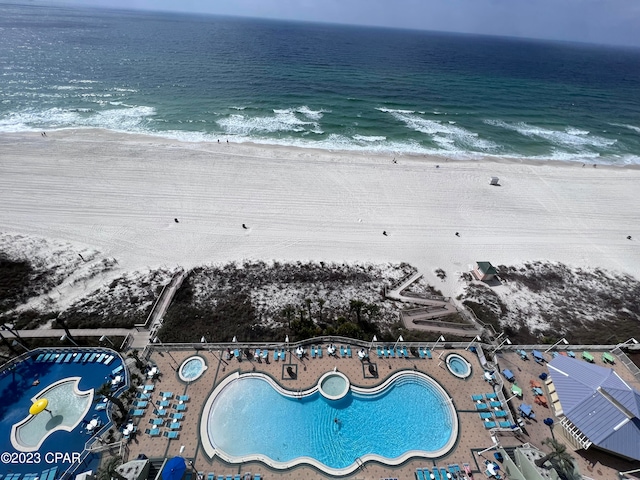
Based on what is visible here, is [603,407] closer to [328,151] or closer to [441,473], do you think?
[441,473]

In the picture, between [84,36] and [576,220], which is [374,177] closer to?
[576,220]

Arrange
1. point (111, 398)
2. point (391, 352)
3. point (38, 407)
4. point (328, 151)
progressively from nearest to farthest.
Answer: point (111, 398) < point (38, 407) < point (391, 352) < point (328, 151)

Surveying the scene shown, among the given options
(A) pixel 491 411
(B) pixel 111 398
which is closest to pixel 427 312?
(A) pixel 491 411

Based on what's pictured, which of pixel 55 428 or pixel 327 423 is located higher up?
pixel 327 423

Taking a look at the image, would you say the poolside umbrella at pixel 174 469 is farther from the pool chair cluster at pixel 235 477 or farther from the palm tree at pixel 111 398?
the palm tree at pixel 111 398

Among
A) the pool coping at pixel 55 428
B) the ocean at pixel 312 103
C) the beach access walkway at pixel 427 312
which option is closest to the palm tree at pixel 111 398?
the pool coping at pixel 55 428

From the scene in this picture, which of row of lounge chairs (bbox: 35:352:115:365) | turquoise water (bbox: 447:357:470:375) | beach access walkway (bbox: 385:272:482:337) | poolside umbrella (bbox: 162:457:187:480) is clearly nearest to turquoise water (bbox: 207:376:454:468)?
poolside umbrella (bbox: 162:457:187:480)

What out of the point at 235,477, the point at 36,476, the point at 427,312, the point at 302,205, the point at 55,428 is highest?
the point at 302,205
